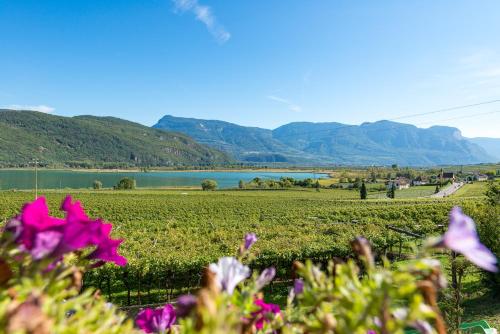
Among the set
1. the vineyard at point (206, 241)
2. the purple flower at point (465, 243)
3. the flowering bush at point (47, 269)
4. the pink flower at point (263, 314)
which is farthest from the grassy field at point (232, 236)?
the purple flower at point (465, 243)

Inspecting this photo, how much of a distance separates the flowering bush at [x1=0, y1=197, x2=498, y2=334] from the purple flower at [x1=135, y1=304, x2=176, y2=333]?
0.25 m

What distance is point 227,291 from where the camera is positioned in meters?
0.83

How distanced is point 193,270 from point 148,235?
1316 centimetres

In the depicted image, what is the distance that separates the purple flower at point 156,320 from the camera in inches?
44.6

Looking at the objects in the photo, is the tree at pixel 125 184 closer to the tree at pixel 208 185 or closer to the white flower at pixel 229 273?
the tree at pixel 208 185

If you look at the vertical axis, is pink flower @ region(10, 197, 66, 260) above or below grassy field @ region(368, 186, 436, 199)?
above

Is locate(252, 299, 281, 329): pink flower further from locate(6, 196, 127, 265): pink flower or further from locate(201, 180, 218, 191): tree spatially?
locate(201, 180, 218, 191): tree

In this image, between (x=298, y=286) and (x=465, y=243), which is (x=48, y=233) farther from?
(x=465, y=243)

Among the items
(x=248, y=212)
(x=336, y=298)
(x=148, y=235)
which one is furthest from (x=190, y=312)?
(x=248, y=212)

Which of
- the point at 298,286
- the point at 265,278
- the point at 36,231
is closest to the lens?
the point at 36,231

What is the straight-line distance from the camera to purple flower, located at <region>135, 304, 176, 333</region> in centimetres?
113

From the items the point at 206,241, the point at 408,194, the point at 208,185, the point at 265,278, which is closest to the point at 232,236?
the point at 206,241

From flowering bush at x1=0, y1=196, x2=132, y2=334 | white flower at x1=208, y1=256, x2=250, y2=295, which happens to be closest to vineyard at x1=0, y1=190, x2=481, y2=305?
flowering bush at x1=0, y1=196, x2=132, y2=334

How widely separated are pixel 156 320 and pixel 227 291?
1.49ft
